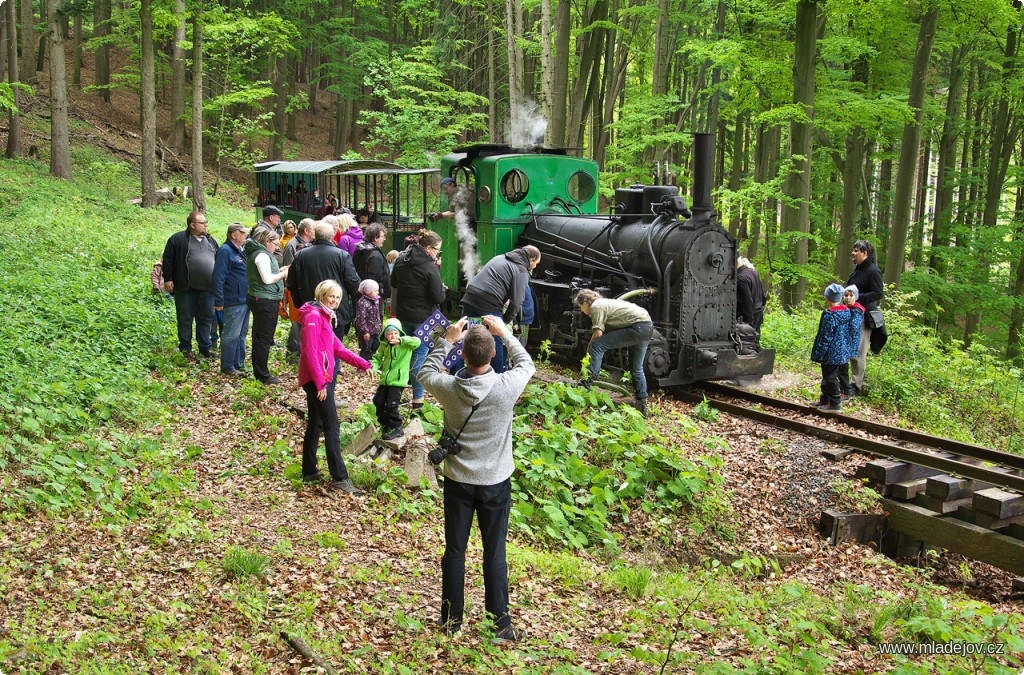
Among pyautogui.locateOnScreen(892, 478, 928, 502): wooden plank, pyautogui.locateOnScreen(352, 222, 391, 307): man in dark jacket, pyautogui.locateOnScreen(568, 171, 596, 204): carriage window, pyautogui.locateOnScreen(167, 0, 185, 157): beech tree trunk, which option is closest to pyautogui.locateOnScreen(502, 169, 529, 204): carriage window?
pyautogui.locateOnScreen(568, 171, 596, 204): carriage window

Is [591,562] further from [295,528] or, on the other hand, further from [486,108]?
[486,108]

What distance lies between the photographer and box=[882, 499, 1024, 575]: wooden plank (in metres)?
6.16

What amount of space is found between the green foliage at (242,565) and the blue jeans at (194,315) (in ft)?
17.1

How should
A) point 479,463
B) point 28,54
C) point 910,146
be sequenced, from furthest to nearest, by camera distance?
point 28,54
point 910,146
point 479,463

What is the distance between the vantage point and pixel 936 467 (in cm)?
748

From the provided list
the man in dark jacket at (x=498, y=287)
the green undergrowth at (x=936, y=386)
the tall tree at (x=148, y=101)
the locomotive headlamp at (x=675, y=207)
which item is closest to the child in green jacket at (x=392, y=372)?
the man in dark jacket at (x=498, y=287)

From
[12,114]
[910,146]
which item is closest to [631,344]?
[910,146]

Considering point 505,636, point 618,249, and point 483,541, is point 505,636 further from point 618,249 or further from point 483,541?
point 618,249

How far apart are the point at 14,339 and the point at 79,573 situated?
4.29 meters

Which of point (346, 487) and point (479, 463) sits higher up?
point (479, 463)

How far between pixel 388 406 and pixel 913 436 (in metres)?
5.54

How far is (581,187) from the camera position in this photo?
12602mm

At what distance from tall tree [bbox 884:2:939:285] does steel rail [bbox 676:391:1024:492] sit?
8694 millimetres

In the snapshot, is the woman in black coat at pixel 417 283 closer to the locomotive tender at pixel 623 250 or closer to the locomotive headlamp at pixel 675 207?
the locomotive tender at pixel 623 250
